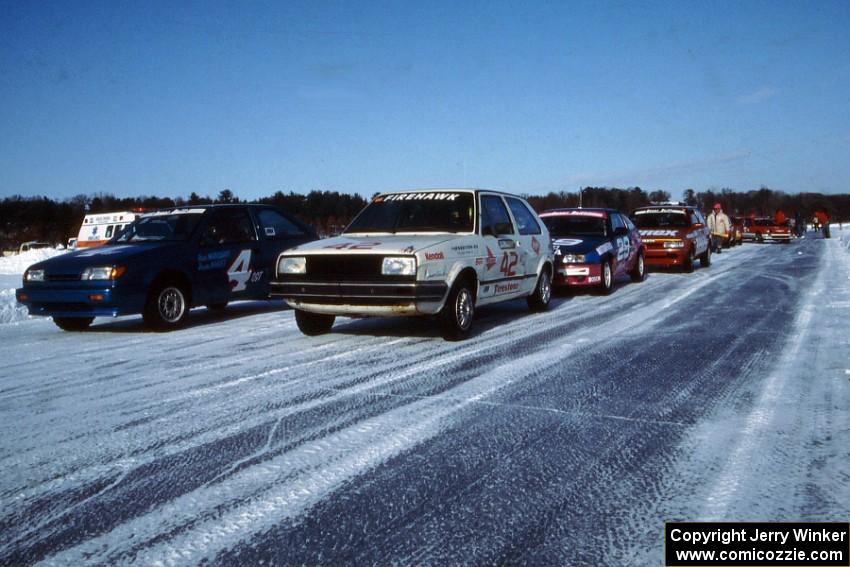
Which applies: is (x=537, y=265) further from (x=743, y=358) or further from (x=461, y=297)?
(x=743, y=358)

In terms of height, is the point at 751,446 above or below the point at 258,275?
below

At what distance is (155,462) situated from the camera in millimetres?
3252

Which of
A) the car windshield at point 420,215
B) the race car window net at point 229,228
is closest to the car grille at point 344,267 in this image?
the car windshield at point 420,215

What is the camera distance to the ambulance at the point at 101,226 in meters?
20.0

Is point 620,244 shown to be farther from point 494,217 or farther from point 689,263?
point 494,217

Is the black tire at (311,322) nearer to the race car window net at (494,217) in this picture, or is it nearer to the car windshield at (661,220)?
the race car window net at (494,217)

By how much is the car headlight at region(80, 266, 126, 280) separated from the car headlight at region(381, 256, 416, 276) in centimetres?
322

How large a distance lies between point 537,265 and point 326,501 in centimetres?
660

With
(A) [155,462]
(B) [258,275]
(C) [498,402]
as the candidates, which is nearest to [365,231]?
(B) [258,275]

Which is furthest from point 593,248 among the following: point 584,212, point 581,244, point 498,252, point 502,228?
point 498,252

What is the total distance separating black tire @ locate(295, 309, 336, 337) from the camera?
23.5 ft

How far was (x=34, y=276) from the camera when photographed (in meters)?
7.86

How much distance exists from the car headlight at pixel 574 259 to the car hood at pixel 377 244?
4.39 m

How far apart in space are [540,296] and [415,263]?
331 cm
